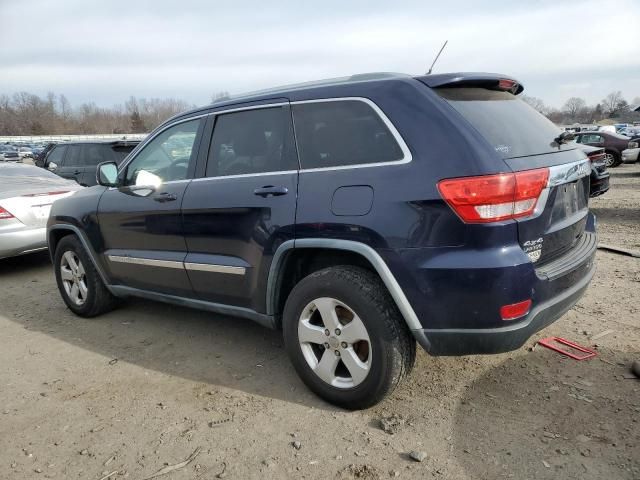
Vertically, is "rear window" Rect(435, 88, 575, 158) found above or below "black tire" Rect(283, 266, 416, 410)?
above

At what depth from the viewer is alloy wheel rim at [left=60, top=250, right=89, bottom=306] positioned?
4741mm

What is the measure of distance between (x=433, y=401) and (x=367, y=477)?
77 cm

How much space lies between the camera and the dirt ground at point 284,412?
250 centimetres

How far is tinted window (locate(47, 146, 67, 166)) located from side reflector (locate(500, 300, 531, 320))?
12135 millimetres

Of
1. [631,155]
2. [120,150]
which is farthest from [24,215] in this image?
[631,155]

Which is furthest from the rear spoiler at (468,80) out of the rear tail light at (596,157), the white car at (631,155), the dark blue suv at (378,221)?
the white car at (631,155)

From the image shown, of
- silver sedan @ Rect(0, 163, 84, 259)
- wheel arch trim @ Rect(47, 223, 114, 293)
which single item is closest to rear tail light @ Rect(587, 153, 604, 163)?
wheel arch trim @ Rect(47, 223, 114, 293)

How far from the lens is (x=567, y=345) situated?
3.60 m

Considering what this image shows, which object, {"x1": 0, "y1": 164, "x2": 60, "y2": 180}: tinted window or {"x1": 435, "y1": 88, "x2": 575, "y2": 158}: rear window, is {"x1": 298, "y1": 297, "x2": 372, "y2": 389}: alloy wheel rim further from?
{"x1": 0, "y1": 164, "x2": 60, "y2": 180}: tinted window

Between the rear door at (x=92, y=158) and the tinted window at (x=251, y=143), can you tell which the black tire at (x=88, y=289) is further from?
the rear door at (x=92, y=158)

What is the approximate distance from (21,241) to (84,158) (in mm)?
6158

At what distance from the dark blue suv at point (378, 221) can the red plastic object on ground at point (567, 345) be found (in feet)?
2.18

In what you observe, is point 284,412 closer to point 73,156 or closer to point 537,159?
point 537,159

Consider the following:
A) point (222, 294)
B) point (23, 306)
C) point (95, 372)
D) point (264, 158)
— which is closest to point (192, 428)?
point (222, 294)
